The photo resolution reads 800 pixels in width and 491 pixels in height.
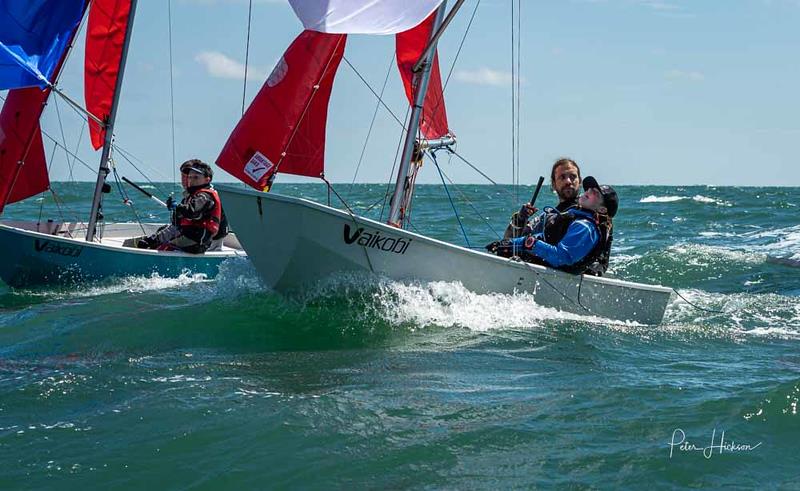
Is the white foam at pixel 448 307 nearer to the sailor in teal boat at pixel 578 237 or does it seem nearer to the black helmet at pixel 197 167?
the sailor in teal boat at pixel 578 237

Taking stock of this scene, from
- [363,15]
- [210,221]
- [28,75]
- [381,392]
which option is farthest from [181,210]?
[381,392]

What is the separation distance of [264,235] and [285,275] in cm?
42

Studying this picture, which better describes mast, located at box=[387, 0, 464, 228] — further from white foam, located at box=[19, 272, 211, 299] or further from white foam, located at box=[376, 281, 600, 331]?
white foam, located at box=[19, 272, 211, 299]

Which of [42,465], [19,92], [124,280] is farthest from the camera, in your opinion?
[19,92]

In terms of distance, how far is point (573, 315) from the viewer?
8.12m

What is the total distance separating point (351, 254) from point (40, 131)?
5925 mm

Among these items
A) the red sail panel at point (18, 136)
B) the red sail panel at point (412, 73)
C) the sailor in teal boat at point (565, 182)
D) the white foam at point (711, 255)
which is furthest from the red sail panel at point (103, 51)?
the white foam at point (711, 255)

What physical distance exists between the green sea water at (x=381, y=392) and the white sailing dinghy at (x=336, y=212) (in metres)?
0.19

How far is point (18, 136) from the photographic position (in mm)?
11336

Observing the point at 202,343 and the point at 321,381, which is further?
the point at 202,343

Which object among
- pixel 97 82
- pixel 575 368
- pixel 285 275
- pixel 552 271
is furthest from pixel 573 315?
pixel 97 82

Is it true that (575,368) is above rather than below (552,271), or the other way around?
below

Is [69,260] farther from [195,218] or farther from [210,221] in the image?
[210,221]

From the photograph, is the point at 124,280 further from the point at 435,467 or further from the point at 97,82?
the point at 435,467
